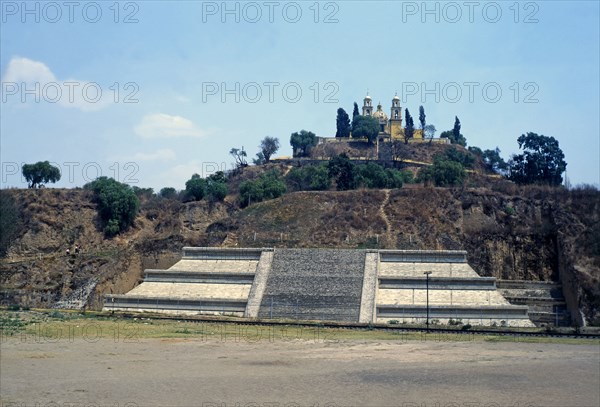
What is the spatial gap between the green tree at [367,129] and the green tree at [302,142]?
5.77 meters

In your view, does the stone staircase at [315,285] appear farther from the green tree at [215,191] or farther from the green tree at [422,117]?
the green tree at [422,117]

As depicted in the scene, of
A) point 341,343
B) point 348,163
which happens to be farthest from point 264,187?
point 341,343

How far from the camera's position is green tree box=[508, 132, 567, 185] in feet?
259

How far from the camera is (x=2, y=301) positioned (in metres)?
52.0

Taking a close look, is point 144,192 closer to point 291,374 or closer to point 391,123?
point 391,123

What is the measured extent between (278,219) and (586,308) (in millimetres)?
25024

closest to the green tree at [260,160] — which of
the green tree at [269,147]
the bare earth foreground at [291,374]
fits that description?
the green tree at [269,147]

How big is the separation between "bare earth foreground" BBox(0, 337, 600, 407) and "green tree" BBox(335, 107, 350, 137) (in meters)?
78.7

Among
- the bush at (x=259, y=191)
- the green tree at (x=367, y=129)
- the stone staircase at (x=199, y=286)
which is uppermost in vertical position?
the green tree at (x=367, y=129)

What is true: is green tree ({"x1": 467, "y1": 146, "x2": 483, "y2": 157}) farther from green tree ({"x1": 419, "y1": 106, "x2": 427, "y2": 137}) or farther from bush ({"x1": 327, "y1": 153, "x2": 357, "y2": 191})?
bush ({"x1": 327, "y1": 153, "x2": 357, "y2": 191})

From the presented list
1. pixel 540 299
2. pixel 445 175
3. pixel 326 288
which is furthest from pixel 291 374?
pixel 445 175

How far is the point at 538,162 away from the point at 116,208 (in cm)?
4088

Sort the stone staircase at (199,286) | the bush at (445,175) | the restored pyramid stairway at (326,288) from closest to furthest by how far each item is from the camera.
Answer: the restored pyramid stairway at (326,288) → the stone staircase at (199,286) → the bush at (445,175)

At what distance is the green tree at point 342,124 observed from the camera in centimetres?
11031
